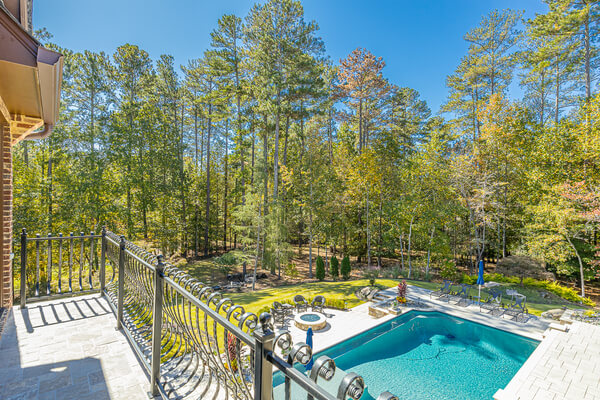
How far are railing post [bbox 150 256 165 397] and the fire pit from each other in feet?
24.1

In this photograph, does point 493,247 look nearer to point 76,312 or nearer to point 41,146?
point 76,312

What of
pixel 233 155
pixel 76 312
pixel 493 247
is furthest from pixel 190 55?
pixel 493 247

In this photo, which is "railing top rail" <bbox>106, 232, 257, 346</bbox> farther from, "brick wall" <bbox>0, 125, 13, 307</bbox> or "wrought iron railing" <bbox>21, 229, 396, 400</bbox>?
"brick wall" <bbox>0, 125, 13, 307</bbox>

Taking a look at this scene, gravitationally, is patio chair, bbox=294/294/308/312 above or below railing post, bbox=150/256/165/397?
below

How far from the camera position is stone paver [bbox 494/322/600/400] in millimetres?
5668

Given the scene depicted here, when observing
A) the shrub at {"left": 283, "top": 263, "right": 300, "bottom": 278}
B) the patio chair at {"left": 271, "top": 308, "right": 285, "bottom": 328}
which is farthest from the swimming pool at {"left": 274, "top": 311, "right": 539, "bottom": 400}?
the shrub at {"left": 283, "top": 263, "right": 300, "bottom": 278}

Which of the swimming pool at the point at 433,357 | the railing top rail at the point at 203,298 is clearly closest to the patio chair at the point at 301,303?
the swimming pool at the point at 433,357

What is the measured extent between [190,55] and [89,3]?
13.6m

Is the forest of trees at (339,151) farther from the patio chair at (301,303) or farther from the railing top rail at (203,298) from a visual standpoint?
the railing top rail at (203,298)

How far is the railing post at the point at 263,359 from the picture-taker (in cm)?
126

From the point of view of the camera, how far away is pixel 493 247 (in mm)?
18734

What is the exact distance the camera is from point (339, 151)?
2042 centimetres

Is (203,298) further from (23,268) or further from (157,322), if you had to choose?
(23,268)

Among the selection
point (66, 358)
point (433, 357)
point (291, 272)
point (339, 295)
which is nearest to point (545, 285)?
point (433, 357)
